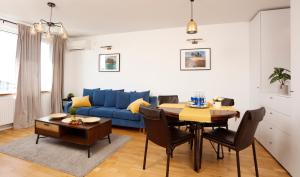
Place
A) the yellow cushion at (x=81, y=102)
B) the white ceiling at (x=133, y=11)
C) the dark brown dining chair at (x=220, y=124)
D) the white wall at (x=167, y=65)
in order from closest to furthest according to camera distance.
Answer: the dark brown dining chair at (x=220, y=124), the white ceiling at (x=133, y=11), the white wall at (x=167, y=65), the yellow cushion at (x=81, y=102)

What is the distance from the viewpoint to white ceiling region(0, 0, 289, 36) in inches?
111

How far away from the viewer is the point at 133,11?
125 inches

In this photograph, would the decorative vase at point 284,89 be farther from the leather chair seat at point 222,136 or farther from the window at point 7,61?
the window at point 7,61

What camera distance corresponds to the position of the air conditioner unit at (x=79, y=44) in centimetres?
480

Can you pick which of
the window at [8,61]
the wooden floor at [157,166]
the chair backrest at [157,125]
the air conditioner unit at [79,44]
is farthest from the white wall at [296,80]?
the window at [8,61]

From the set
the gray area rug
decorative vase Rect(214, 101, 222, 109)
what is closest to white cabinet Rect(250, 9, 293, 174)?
decorative vase Rect(214, 101, 222, 109)

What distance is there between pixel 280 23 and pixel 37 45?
17.2 feet

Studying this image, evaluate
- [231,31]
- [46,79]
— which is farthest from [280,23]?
[46,79]

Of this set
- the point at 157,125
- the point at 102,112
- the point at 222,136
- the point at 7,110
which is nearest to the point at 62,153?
the point at 102,112

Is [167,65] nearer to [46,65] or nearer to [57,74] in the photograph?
[57,74]

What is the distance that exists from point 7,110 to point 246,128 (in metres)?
4.52

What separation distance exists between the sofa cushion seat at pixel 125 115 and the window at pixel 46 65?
7.54ft

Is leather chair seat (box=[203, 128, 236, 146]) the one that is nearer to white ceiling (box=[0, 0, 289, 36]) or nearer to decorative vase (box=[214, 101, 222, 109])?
decorative vase (box=[214, 101, 222, 109])

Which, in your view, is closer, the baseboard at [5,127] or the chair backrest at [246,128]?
the chair backrest at [246,128]
